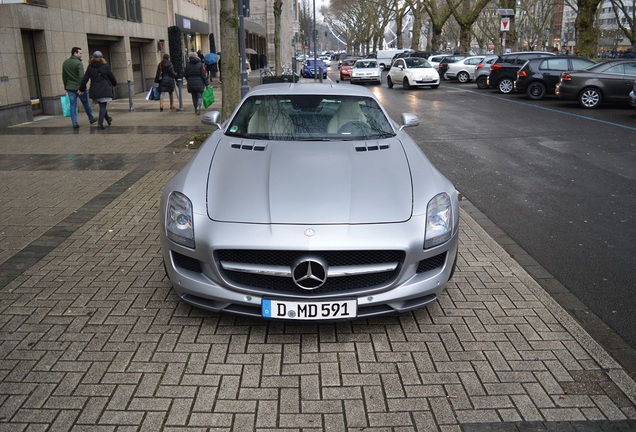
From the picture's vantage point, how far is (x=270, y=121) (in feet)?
18.0

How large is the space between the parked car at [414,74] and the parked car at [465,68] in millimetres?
5585

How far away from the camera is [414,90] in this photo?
28.6 metres

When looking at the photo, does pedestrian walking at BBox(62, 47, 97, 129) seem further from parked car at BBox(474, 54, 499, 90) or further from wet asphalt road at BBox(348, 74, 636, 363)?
parked car at BBox(474, 54, 499, 90)

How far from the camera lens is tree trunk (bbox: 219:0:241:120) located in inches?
493

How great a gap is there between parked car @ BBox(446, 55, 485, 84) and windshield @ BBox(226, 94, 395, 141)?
31045 millimetres

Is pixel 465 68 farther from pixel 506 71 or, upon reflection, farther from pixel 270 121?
pixel 270 121

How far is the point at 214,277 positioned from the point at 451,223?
1.68 metres

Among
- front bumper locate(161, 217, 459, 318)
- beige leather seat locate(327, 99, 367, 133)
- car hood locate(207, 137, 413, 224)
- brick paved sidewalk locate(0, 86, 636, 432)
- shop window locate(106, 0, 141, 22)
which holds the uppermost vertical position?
shop window locate(106, 0, 141, 22)

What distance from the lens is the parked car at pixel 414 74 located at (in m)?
28.8

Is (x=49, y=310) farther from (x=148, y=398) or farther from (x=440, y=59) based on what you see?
(x=440, y=59)

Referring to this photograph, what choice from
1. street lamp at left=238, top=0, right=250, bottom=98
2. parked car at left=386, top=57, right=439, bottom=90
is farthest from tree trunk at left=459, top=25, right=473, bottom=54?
street lamp at left=238, top=0, right=250, bottom=98

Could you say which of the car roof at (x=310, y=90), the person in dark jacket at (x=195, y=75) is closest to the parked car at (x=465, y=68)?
the person in dark jacket at (x=195, y=75)

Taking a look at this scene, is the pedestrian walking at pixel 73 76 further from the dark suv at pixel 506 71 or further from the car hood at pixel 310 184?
the dark suv at pixel 506 71

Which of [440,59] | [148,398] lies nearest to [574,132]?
[148,398]
